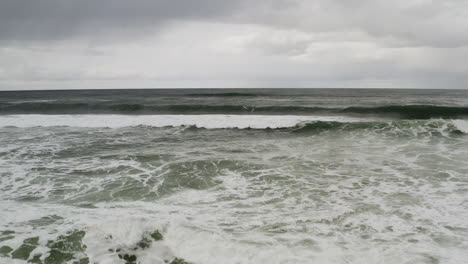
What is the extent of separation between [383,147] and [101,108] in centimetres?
2572

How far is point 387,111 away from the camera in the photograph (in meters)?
22.9

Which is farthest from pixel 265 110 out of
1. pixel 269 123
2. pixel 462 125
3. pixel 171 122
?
pixel 462 125

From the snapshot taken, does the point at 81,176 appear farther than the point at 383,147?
No

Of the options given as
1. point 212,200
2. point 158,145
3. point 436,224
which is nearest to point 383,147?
point 436,224

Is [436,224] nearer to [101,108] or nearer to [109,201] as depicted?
[109,201]

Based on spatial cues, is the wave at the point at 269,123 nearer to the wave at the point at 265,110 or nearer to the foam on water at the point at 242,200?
the foam on water at the point at 242,200

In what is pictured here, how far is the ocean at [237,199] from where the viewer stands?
420 cm

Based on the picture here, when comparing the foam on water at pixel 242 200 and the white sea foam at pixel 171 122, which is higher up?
the white sea foam at pixel 171 122

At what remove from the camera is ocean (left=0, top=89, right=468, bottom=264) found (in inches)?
165

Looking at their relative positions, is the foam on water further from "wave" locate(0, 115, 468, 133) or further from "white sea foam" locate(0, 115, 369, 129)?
"white sea foam" locate(0, 115, 369, 129)

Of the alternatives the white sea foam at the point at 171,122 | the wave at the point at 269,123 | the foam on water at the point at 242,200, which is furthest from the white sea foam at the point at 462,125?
the white sea foam at the point at 171,122

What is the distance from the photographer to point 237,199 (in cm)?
625

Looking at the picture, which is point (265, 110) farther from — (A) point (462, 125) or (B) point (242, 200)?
(B) point (242, 200)

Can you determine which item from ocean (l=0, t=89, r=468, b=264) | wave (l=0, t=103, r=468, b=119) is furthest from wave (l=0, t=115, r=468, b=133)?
wave (l=0, t=103, r=468, b=119)
